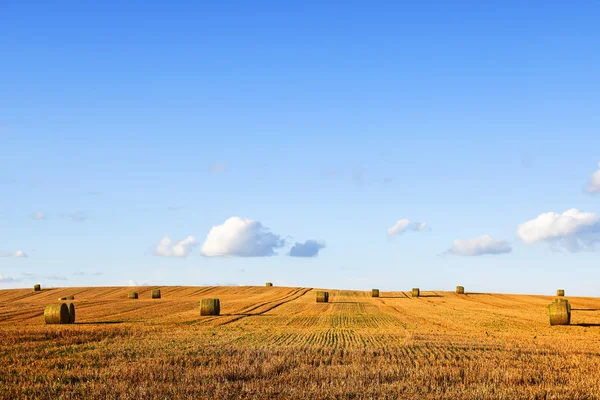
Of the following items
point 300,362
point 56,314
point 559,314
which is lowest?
point 559,314

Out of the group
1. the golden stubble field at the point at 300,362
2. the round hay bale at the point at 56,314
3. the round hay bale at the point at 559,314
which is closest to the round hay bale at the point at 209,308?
the golden stubble field at the point at 300,362

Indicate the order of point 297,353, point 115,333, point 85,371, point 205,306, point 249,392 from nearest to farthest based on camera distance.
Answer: point 249,392, point 85,371, point 297,353, point 115,333, point 205,306

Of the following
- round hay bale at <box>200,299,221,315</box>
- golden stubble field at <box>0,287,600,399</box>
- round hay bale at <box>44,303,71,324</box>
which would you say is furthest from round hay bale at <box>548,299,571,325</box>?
round hay bale at <box>44,303,71,324</box>

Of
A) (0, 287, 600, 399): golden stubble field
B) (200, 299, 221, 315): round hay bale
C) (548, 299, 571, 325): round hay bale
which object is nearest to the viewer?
(0, 287, 600, 399): golden stubble field

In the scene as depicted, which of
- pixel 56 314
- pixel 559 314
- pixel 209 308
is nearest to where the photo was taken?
pixel 56 314

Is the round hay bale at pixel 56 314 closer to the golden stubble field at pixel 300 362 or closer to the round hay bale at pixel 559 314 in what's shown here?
the golden stubble field at pixel 300 362

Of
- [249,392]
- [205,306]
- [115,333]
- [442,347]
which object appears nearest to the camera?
[249,392]

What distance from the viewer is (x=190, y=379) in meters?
14.2

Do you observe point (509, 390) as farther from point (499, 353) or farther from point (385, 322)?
point (385, 322)

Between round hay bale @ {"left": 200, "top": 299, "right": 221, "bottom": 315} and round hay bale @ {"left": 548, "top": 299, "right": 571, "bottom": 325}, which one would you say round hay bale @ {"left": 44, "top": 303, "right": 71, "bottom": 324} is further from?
round hay bale @ {"left": 548, "top": 299, "right": 571, "bottom": 325}

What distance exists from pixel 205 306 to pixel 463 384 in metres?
26.8

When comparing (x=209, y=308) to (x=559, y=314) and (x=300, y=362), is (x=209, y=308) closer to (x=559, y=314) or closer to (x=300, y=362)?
(x=559, y=314)

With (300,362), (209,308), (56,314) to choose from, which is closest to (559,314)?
(209,308)

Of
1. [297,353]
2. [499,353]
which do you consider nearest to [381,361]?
[297,353]
